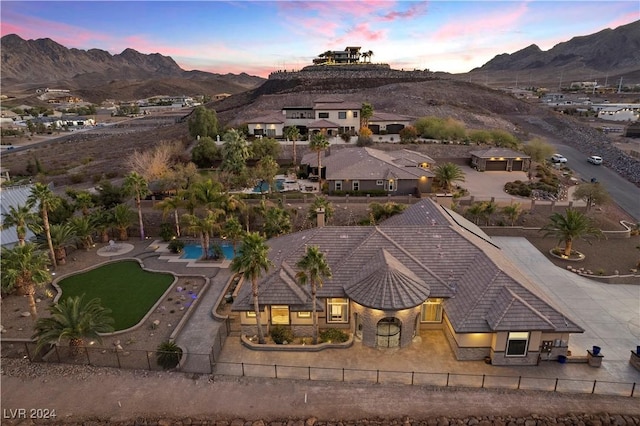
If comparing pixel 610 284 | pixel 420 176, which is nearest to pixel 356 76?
pixel 420 176

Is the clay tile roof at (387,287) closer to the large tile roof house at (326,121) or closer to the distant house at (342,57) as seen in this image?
the large tile roof house at (326,121)

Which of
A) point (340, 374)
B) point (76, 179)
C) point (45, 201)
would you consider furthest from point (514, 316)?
point (76, 179)

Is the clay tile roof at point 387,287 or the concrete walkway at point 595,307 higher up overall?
the clay tile roof at point 387,287

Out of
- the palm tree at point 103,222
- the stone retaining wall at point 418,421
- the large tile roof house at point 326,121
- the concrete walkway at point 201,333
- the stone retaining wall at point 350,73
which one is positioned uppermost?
the stone retaining wall at point 350,73

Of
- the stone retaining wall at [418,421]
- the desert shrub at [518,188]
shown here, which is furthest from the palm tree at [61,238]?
the desert shrub at [518,188]

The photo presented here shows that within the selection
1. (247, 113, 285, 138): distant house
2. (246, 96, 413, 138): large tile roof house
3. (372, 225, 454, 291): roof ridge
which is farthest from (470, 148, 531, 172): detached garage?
(372, 225, 454, 291): roof ridge

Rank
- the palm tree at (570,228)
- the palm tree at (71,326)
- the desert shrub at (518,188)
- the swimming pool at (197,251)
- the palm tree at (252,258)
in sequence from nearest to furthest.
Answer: the palm tree at (252,258), the palm tree at (71,326), the palm tree at (570,228), the swimming pool at (197,251), the desert shrub at (518,188)
